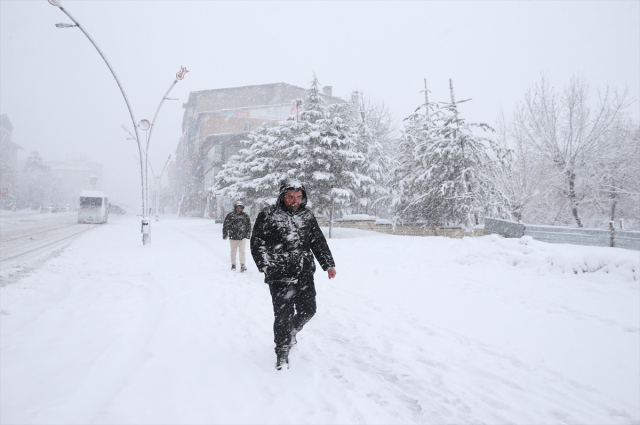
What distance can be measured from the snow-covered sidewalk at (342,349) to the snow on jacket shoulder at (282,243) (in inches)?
41.3

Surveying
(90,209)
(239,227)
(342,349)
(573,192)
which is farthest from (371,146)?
(90,209)

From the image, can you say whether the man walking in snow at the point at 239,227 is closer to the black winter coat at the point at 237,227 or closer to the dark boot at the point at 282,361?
the black winter coat at the point at 237,227

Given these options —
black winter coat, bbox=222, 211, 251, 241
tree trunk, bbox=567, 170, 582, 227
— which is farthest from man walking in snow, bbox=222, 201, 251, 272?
tree trunk, bbox=567, 170, 582, 227

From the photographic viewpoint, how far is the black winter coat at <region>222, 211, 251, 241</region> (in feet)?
30.8

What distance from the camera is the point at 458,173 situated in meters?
18.0

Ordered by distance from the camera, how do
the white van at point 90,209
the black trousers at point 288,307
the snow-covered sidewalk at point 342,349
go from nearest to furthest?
the snow-covered sidewalk at point 342,349
the black trousers at point 288,307
the white van at point 90,209

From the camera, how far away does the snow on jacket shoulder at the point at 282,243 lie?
12.4 ft

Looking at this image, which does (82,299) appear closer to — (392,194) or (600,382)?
(600,382)

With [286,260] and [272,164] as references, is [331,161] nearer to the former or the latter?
[272,164]

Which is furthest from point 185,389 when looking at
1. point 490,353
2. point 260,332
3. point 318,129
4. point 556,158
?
point 556,158

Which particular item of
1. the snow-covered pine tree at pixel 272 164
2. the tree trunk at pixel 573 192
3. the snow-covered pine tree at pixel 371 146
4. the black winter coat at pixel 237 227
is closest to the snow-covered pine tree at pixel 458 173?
the snow-covered pine tree at pixel 371 146

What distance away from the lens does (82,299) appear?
6555 millimetres

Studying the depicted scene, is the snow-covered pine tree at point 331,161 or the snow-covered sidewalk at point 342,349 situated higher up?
the snow-covered pine tree at point 331,161

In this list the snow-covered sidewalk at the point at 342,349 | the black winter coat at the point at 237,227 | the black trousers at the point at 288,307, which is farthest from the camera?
the black winter coat at the point at 237,227
